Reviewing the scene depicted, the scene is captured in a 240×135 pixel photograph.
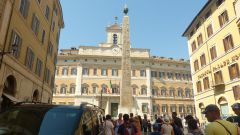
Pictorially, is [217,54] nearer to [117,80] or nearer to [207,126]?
[207,126]

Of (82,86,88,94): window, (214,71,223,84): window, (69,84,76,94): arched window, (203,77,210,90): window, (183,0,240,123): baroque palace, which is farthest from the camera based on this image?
(69,84,76,94): arched window

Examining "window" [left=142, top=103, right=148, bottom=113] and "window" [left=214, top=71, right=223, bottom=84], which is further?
"window" [left=142, top=103, right=148, bottom=113]

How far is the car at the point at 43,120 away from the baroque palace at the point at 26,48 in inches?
298

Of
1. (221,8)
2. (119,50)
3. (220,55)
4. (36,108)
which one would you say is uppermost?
(119,50)

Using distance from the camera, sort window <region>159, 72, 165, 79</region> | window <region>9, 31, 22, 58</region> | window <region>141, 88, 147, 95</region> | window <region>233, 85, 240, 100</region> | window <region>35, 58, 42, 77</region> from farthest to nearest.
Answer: window <region>159, 72, 165, 79</region> → window <region>141, 88, 147, 95</region> → window <region>233, 85, 240, 100</region> → window <region>35, 58, 42, 77</region> → window <region>9, 31, 22, 58</region>

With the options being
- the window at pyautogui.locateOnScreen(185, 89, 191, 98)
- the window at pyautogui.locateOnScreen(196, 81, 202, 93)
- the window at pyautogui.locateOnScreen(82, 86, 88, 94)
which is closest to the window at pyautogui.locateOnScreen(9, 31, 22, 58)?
the window at pyautogui.locateOnScreen(196, 81, 202, 93)

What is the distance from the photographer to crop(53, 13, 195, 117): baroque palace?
141 feet

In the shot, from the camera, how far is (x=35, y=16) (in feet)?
53.0

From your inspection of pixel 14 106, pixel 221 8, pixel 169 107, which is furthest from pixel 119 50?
pixel 14 106

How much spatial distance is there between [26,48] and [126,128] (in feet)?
36.9

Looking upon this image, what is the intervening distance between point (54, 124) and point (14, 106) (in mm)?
1204

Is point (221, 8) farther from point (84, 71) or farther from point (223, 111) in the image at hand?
point (84, 71)

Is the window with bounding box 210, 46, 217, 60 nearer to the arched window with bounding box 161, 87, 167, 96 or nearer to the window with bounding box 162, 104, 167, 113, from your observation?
the window with bounding box 162, 104, 167, 113

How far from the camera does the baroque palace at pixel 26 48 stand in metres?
11.4
